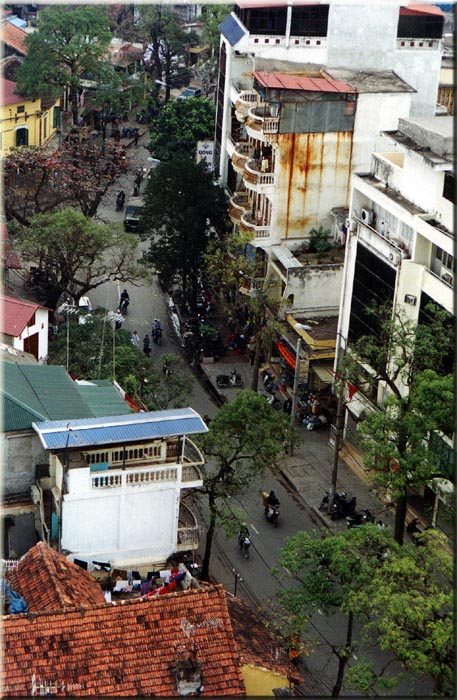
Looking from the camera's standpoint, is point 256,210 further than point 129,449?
Yes

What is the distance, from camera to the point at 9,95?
8969 cm

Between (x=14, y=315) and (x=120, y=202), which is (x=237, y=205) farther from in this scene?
(x=120, y=202)

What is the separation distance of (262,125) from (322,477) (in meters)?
18.0

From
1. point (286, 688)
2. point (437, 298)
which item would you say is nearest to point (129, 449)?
point (286, 688)

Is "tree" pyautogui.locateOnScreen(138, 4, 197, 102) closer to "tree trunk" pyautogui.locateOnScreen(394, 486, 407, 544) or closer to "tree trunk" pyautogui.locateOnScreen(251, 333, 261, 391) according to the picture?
"tree trunk" pyautogui.locateOnScreen(251, 333, 261, 391)

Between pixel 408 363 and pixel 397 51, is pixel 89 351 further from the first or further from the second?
pixel 397 51

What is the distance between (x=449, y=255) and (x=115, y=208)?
42361 millimetres

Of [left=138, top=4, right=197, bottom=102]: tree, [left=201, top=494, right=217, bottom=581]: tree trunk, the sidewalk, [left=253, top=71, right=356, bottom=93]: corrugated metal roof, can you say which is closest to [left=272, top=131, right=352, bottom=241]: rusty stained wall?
[left=253, top=71, right=356, bottom=93]: corrugated metal roof

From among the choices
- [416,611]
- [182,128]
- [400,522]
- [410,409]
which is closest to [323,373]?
[400,522]

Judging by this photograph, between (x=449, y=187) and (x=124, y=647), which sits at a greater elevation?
(x=449, y=187)

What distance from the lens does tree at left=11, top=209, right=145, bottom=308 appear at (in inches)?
2383

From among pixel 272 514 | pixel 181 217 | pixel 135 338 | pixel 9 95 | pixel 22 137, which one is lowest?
pixel 272 514

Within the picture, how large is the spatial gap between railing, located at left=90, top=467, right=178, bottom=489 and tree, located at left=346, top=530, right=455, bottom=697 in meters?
7.99

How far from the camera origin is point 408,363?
43.8 m
